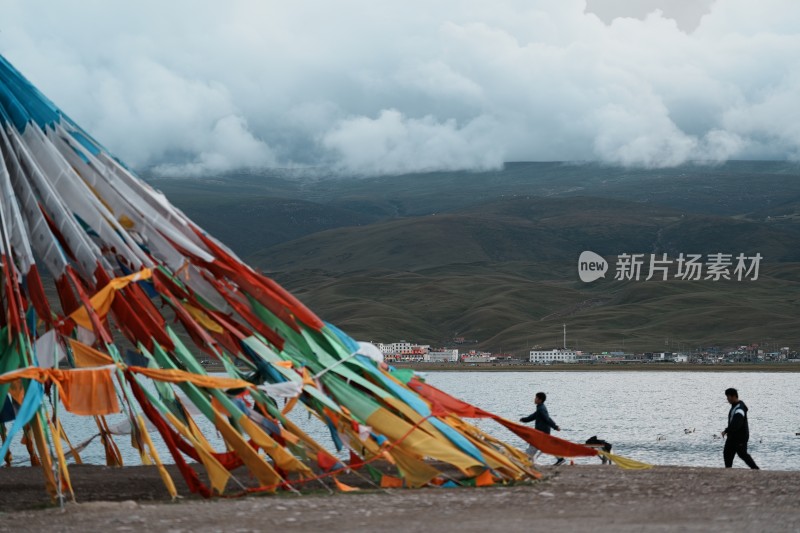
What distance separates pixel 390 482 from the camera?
2173cm

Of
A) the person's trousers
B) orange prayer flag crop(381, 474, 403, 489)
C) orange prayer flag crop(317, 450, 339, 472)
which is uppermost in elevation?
orange prayer flag crop(317, 450, 339, 472)

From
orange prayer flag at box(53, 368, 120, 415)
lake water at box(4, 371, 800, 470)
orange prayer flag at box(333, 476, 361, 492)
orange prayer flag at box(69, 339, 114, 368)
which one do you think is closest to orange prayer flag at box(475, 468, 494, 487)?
orange prayer flag at box(333, 476, 361, 492)

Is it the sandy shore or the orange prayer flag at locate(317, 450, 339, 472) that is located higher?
the orange prayer flag at locate(317, 450, 339, 472)

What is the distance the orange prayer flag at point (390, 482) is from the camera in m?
21.6

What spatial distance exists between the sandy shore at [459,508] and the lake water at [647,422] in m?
18.8

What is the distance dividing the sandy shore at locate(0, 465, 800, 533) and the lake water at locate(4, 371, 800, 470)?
18848mm

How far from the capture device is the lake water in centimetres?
4953

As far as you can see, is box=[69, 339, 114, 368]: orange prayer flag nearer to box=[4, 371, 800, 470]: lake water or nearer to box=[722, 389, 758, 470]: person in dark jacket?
box=[722, 389, 758, 470]: person in dark jacket

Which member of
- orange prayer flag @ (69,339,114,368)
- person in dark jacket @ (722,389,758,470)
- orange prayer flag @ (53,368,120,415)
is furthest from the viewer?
person in dark jacket @ (722,389,758,470)

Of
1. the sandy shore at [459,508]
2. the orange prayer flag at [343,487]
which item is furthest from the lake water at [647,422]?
the sandy shore at [459,508]

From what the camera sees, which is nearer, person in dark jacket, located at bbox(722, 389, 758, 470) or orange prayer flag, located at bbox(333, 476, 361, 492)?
orange prayer flag, located at bbox(333, 476, 361, 492)

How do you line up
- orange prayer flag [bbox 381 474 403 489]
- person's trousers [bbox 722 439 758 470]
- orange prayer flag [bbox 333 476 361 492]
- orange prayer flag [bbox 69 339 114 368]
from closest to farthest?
orange prayer flag [bbox 69 339 114 368]
orange prayer flag [bbox 333 476 361 492]
orange prayer flag [bbox 381 474 403 489]
person's trousers [bbox 722 439 758 470]

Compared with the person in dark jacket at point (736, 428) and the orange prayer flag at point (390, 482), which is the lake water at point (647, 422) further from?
the orange prayer flag at point (390, 482)

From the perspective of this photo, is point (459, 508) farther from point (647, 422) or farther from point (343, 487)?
point (647, 422)
